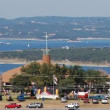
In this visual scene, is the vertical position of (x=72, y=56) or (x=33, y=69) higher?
(x=72, y=56)

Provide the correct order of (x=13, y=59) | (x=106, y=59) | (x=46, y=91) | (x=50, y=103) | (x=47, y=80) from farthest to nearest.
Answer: (x=13, y=59), (x=106, y=59), (x=47, y=80), (x=46, y=91), (x=50, y=103)

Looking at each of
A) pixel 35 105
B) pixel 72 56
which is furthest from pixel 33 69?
pixel 72 56

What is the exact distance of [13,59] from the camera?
12200cm

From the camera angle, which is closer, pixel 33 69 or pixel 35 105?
pixel 35 105

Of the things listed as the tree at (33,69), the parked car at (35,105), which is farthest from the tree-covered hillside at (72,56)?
the parked car at (35,105)

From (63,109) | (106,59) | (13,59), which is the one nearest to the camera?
(63,109)

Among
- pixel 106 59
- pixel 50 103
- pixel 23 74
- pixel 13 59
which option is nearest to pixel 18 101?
pixel 50 103

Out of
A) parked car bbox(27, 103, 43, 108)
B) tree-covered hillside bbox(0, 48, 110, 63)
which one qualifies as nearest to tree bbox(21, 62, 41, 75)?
parked car bbox(27, 103, 43, 108)

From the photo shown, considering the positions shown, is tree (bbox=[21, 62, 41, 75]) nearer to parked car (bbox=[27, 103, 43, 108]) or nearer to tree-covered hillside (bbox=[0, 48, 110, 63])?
parked car (bbox=[27, 103, 43, 108])

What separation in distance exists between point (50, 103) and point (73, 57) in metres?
86.0

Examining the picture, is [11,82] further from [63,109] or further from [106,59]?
[106,59]

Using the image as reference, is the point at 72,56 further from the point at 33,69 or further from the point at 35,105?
the point at 35,105

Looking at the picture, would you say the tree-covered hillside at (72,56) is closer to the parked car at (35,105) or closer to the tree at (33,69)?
the tree at (33,69)

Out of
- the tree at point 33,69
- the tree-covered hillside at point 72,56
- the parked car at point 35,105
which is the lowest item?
the parked car at point 35,105
